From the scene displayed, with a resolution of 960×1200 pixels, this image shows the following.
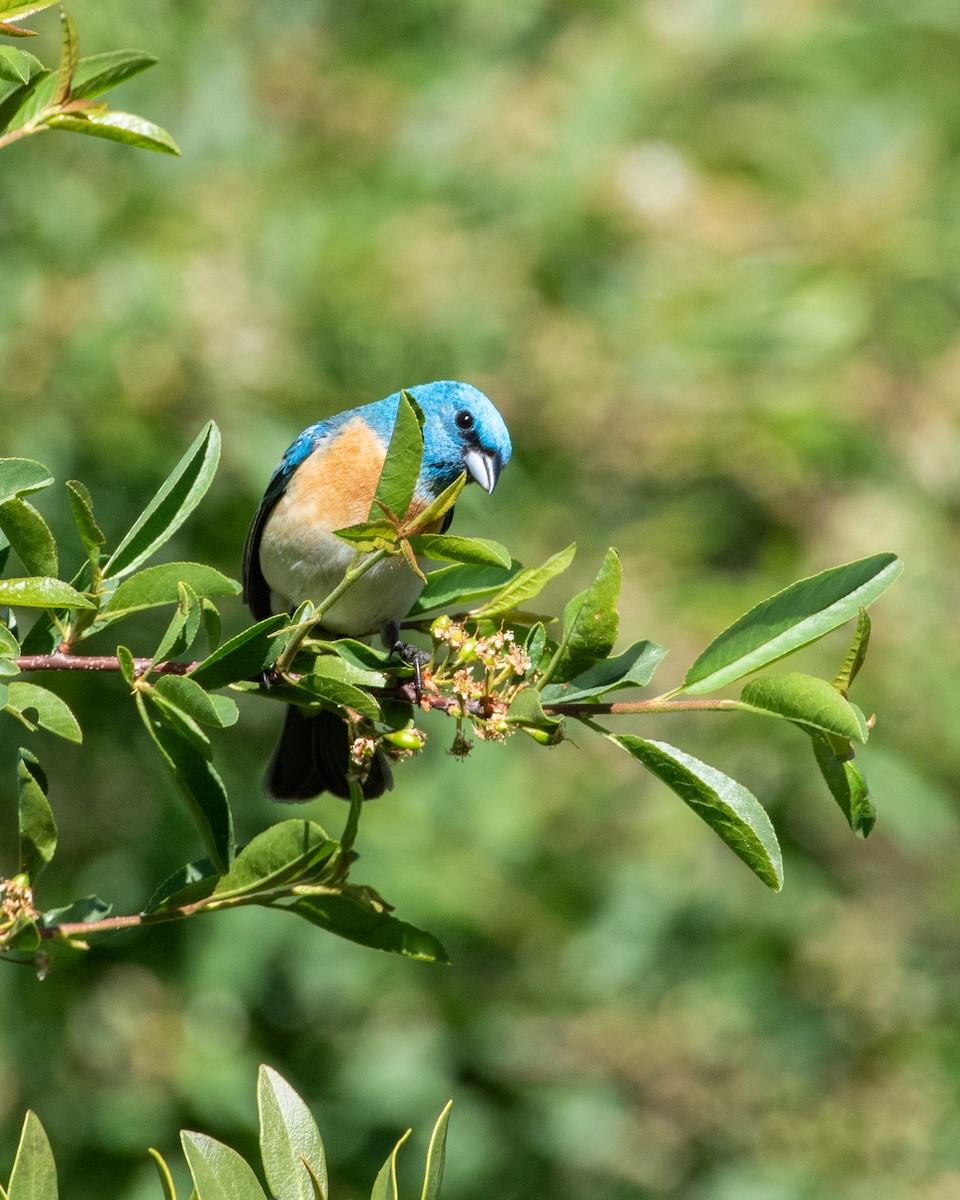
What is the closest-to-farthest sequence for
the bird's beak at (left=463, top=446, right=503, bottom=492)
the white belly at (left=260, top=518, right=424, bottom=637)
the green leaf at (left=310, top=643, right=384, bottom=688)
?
the green leaf at (left=310, top=643, right=384, bottom=688) → the white belly at (left=260, top=518, right=424, bottom=637) → the bird's beak at (left=463, top=446, right=503, bottom=492)

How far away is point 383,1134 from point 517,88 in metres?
4.13

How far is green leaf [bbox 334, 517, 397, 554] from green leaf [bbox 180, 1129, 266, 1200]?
69 centimetres

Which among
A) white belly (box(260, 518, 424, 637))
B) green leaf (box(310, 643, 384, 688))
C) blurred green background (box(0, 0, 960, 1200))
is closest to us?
green leaf (box(310, 643, 384, 688))

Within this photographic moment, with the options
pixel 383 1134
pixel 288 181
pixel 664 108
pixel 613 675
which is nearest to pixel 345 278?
pixel 288 181

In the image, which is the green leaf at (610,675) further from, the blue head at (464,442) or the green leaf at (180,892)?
the blue head at (464,442)

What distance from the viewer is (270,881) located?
6.25 feet

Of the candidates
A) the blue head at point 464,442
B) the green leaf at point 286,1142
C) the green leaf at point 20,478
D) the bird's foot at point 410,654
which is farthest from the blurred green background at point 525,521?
the green leaf at point 286,1142

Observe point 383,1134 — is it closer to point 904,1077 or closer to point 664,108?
point 904,1077

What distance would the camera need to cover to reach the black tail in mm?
3285

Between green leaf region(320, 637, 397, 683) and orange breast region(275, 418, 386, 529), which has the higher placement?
green leaf region(320, 637, 397, 683)

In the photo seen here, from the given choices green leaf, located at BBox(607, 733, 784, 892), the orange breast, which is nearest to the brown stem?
green leaf, located at BBox(607, 733, 784, 892)

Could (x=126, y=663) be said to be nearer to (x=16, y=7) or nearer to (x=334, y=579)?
(x=16, y=7)

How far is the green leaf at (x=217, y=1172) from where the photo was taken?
1.60 meters

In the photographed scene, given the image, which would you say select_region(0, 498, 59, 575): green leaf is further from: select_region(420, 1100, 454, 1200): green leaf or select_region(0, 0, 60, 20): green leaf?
select_region(420, 1100, 454, 1200): green leaf
